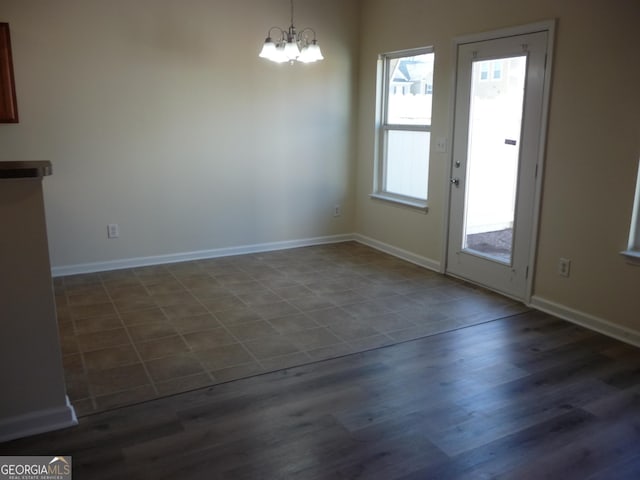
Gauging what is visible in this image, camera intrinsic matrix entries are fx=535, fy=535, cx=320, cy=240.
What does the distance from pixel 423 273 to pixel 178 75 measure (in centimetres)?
290

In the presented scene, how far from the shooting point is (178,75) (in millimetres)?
4914

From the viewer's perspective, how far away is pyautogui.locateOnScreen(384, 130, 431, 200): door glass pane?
5152 mm

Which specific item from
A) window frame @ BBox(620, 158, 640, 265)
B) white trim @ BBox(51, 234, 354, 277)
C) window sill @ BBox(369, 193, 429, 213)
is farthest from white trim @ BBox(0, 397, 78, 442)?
window sill @ BBox(369, 193, 429, 213)

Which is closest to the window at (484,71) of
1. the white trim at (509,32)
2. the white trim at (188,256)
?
the white trim at (509,32)

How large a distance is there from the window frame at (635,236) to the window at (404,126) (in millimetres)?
2011

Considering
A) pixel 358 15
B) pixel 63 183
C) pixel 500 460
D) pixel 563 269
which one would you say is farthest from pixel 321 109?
pixel 500 460

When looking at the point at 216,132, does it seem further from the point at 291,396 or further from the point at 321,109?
the point at 291,396

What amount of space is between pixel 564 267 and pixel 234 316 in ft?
7.81

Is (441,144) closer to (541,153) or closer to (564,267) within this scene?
(541,153)

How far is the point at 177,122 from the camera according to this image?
197 inches

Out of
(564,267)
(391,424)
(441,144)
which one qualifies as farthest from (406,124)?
(391,424)

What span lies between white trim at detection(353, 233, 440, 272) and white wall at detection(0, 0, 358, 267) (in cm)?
44

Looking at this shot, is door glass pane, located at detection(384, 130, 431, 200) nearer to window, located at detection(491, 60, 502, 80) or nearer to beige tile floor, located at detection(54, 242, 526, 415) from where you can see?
beige tile floor, located at detection(54, 242, 526, 415)

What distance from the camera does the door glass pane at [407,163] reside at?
5152 mm
